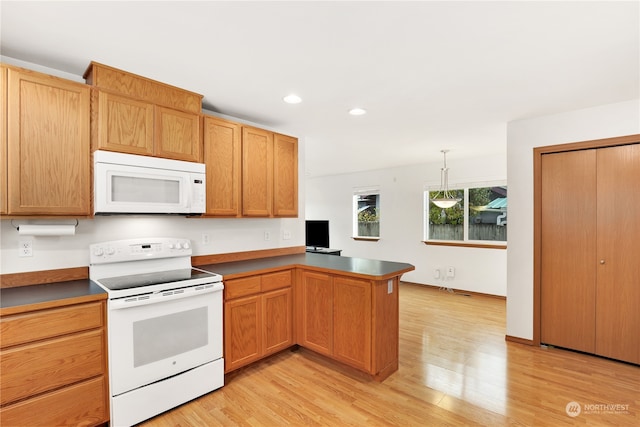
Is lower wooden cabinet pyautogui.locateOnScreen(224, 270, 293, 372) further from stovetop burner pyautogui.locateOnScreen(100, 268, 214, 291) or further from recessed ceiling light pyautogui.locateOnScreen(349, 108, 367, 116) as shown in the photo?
recessed ceiling light pyautogui.locateOnScreen(349, 108, 367, 116)

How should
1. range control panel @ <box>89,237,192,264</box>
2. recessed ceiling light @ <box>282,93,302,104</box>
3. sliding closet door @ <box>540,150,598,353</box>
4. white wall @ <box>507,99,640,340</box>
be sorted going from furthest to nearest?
white wall @ <box>507,99,640,340</box>
sliding closet door @ <box>540,150,598,353</box>
recessed ceiling light @ <box>282,93,302,104</box>
range control panel @ <box>89,237,192,264</box>

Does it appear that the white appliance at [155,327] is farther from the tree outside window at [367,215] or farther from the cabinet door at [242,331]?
the tree outside window at [367,215]

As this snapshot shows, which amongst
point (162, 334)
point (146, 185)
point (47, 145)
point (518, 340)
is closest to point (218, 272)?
point (162, 334)

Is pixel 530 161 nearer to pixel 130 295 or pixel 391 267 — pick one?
pixel 391 267

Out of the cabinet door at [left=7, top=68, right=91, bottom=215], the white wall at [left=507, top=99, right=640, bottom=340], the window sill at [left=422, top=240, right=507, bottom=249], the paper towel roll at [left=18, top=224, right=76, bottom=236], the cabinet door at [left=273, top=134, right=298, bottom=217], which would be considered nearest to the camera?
the cabinet door at [left=7, top=68, right=91, bottom=215]

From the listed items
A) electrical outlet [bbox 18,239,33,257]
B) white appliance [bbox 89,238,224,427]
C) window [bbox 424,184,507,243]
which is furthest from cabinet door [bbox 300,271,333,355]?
window [bbox 424,184,507,243]

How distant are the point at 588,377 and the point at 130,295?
3582 millimetres

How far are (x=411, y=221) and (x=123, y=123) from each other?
5057 millimetres

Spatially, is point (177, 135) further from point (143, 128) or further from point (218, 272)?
point (218, 272)

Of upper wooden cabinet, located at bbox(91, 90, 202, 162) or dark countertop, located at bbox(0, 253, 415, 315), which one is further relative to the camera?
upper wooden cabinet, located at bbox(91, 90, 202, 162)

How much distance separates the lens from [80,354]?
182 cm

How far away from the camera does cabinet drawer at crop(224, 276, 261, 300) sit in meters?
2.49

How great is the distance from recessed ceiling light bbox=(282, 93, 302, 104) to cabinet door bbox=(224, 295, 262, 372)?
5.65 ft

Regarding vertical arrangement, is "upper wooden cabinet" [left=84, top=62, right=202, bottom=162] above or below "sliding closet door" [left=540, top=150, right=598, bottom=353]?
above
